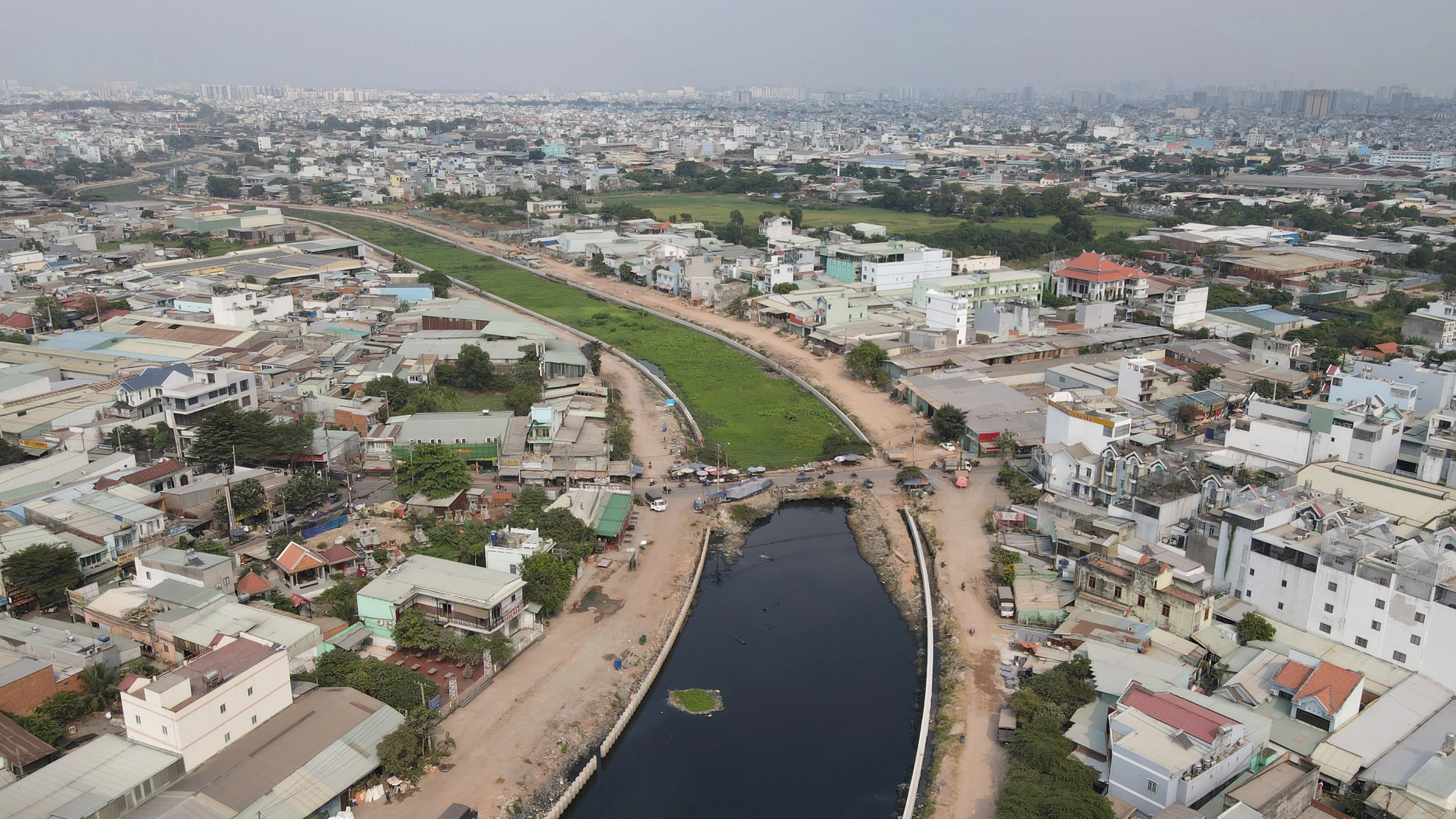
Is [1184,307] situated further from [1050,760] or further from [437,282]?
[437,282]

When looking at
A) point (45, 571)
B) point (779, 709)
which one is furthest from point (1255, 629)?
point (45, 571)

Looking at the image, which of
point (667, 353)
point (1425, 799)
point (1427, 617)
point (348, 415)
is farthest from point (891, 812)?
point (667, 353)

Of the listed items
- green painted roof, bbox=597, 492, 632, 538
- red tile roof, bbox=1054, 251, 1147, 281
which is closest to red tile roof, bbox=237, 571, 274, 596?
green painted roof, bbox=597, 492, 632, 538

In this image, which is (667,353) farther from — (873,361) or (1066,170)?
(1066,170)

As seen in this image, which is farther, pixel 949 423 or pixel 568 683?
pixel 949 423

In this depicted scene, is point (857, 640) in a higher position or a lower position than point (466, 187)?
lower

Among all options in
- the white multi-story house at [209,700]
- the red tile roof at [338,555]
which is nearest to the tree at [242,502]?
the red tile roof at [338,555]
